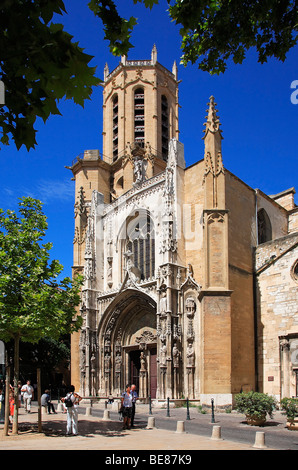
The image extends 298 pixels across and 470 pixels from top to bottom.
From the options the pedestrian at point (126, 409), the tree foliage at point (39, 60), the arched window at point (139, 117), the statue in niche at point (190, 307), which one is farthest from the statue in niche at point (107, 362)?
the tree foliage at point (39, 60)

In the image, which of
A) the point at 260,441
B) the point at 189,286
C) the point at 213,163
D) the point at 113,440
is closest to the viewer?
the point at 260,441

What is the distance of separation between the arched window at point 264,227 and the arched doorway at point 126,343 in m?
7.52

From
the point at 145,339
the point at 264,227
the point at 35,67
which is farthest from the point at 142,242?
the point at 35,67

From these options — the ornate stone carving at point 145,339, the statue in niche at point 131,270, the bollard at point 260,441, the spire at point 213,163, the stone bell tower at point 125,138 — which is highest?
the stone bell tower at point 125,138

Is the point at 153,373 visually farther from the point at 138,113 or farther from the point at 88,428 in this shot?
the point at 138,113

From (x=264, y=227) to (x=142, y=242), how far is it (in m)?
7.00

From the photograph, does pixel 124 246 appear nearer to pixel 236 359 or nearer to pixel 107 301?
pixel 107 301

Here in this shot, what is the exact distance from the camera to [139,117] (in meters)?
37.8

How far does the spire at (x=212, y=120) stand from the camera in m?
23.1

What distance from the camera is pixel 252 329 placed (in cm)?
2262

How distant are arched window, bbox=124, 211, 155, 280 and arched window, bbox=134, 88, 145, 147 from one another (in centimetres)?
1020

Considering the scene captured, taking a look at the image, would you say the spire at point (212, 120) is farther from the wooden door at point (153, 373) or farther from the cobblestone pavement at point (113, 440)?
the cobblestone pavement at point (113, 440)
